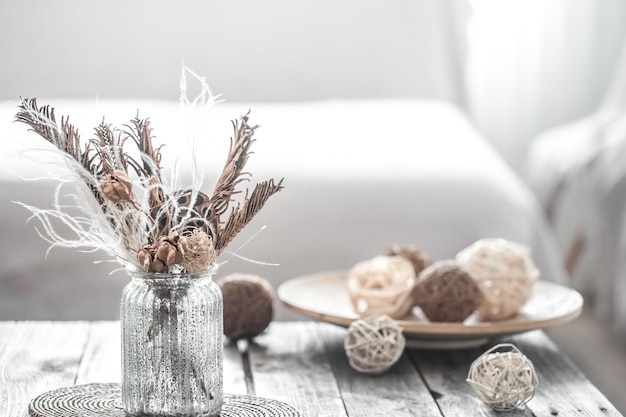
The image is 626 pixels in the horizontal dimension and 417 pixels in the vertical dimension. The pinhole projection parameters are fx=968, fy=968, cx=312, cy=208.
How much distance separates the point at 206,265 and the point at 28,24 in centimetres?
199

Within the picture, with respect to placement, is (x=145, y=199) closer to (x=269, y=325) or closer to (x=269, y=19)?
(x=269, y=325)

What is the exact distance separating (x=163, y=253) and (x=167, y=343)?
76 mm

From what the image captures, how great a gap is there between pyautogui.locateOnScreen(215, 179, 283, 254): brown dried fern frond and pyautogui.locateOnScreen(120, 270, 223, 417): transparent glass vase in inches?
1.4

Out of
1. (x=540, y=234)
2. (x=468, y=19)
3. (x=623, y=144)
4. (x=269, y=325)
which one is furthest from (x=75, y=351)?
(x=468, y=19)

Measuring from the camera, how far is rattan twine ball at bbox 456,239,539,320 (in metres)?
1.09

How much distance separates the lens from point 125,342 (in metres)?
0.77

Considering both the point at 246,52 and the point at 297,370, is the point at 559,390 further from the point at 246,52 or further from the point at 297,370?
the point at 246,52

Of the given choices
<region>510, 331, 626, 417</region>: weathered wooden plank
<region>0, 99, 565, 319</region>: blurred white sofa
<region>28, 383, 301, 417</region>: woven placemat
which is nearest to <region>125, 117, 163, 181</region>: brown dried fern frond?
<region>28, 383, 301, 417</region>: woven placemat

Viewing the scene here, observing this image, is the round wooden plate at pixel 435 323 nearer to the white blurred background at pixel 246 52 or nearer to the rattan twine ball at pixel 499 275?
the rattan twine ball at pixel 499 275

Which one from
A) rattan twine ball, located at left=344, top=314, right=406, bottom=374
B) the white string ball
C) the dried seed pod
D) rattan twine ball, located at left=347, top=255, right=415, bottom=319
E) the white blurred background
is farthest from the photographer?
the white blurred background

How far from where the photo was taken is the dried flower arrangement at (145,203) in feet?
2.41

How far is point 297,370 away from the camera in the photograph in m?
1.00

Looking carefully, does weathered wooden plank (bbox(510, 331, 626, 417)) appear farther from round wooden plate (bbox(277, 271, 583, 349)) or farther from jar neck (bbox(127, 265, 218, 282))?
jar neck (bbox(127, 265, 218, 282))

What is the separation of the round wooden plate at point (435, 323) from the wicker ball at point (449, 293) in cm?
2
